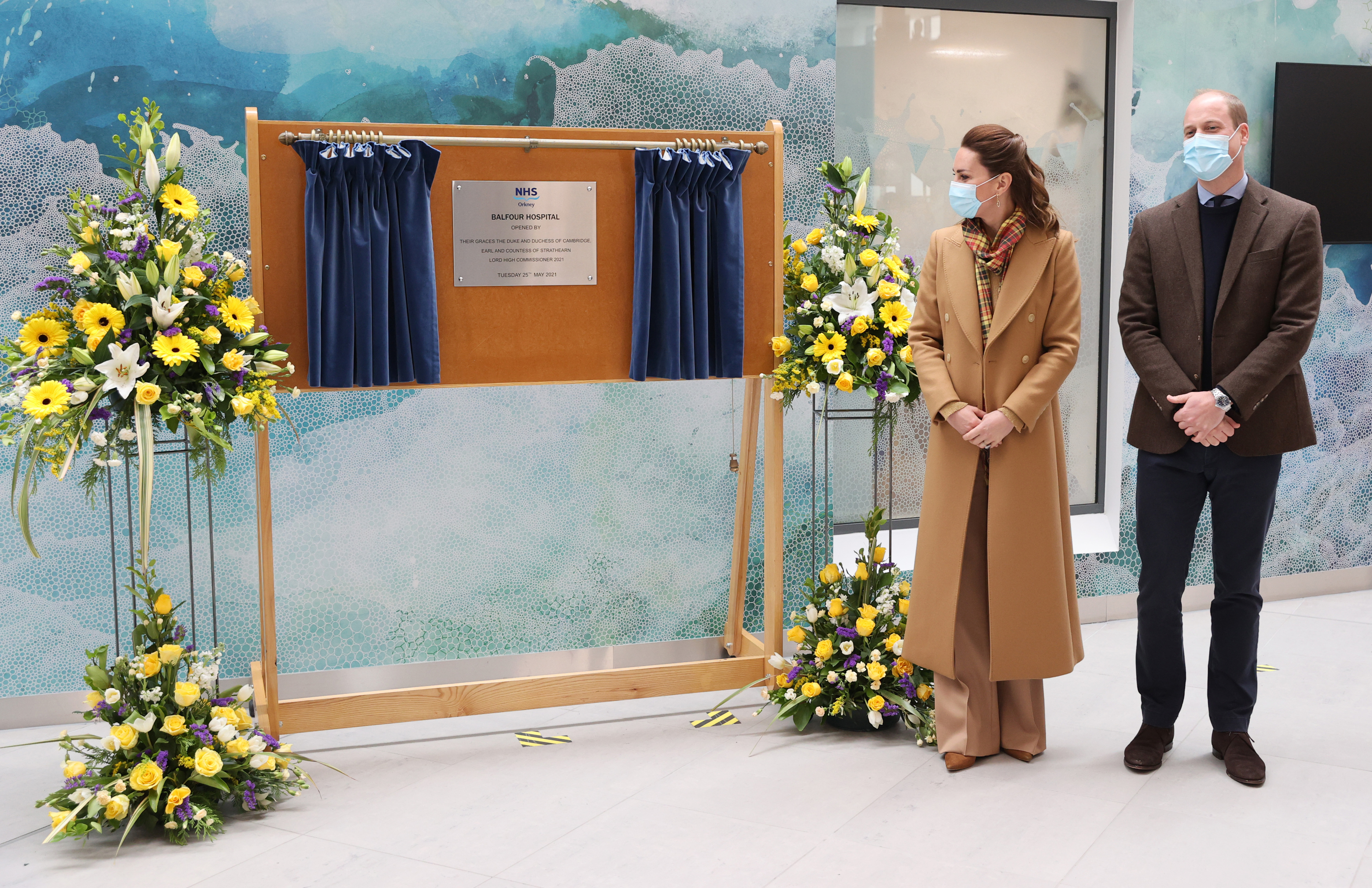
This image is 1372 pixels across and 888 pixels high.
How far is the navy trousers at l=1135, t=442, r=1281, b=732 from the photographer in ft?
9.41

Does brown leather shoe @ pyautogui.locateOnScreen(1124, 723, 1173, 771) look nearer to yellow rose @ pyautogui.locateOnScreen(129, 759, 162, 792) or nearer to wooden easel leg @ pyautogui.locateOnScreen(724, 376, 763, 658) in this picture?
wooden easel leg @ pyautogui.locateOnScreen(724, 376, 763, 658)

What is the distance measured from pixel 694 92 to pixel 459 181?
3.54ft

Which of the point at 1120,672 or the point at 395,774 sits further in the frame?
the point at 1120,672

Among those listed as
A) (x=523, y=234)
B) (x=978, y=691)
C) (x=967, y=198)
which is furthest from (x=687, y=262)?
(x=978, y=691)

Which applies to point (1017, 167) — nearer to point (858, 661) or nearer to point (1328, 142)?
point (858, 661)

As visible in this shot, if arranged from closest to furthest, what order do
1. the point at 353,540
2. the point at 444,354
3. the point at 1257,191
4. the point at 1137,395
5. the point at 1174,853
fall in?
1. the point at 1174,853
2. the point at 1257,191
3. the point at 1137,395
4. the point at 444,354
5. the point at 353,540

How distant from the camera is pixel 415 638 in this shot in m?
3.81

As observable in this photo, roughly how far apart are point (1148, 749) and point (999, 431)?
0.98 metres

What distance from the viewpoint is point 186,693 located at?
270 cm

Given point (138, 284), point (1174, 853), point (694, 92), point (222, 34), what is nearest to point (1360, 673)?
point (1174, 853)

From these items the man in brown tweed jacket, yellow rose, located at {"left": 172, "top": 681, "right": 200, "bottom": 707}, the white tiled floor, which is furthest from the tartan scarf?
yellow rose, located at {"left": 172, "top": 681, "right": 200, "bottom": 707}

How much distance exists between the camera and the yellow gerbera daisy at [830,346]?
336cm

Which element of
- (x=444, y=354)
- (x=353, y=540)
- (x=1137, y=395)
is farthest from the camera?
(x=353, y=540)

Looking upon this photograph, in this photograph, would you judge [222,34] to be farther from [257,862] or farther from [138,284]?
[257,862]
